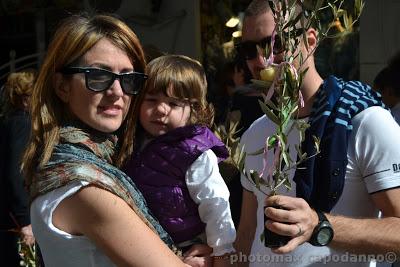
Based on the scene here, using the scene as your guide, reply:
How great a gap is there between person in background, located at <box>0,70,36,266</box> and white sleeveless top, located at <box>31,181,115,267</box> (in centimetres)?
272

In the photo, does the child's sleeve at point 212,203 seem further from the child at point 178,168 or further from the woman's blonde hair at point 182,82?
the woman's blonde hair at point 182,82

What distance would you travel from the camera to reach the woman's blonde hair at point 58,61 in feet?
6.24

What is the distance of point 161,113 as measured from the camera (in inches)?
98.1

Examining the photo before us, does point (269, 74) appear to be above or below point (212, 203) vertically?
above

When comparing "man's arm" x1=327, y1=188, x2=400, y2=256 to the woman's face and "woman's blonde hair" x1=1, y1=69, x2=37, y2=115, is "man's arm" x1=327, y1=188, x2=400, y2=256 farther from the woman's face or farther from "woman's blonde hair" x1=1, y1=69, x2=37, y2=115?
"woman's blonde hair" x1=1, y1=69, x2=37, y2=115

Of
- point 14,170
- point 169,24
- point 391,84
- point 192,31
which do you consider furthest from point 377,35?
point 14,170

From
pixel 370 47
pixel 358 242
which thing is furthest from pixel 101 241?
pixel 370 47

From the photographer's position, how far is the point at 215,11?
6367 millimetres

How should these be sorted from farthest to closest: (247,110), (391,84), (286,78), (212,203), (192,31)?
(192,31), (391,84), (247,110), (212,203), (286,78)

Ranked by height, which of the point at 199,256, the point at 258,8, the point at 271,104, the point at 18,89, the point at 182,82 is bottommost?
the point at 199,256

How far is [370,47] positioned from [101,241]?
415cm

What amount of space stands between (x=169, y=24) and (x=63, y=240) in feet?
15.7

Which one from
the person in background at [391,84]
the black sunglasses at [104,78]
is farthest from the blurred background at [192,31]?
the black sunglasses at [104,78]

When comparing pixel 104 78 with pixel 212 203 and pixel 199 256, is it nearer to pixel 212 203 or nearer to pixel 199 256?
pixel 212 203
